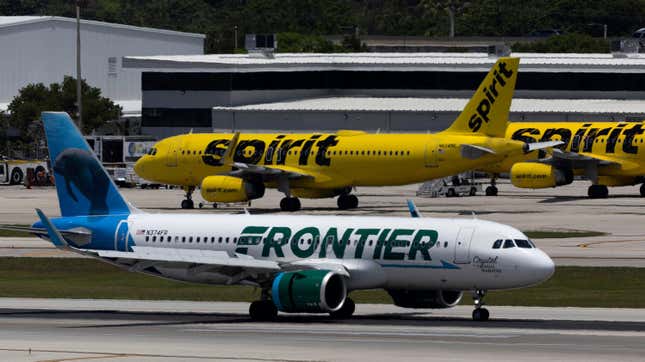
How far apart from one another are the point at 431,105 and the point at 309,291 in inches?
3839

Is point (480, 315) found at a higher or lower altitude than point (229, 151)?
lower

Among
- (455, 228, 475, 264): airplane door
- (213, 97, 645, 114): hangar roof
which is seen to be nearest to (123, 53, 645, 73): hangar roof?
(213, 97, 645, 114): hangar roof

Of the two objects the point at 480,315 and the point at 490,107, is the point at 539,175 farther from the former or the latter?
the point at 480,315

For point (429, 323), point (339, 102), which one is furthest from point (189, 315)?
point (339, 102)

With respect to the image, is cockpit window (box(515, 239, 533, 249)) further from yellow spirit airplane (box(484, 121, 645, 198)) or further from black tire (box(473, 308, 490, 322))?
yellow spirit airplane (box(484, 121, 645, 198))

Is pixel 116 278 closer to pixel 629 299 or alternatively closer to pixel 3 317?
pixel 3 317

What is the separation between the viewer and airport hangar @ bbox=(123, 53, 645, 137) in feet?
452

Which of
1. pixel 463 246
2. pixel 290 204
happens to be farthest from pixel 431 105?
pixel 463 246

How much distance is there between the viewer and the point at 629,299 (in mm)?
51875

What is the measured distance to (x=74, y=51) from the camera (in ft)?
561

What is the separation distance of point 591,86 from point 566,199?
3773 cm

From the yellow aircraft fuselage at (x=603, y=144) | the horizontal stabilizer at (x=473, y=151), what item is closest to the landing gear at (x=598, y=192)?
the yellow aircraft fuselage at (x=603, y=144)

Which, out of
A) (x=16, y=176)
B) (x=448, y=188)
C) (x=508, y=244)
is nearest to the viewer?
(x=508, y=244)

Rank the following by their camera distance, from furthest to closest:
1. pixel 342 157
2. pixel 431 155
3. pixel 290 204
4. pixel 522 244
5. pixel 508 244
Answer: pixel 290 204 → pixel 342 157 → pixel 431 155 → pixel 522 244 → pixel 508 244
